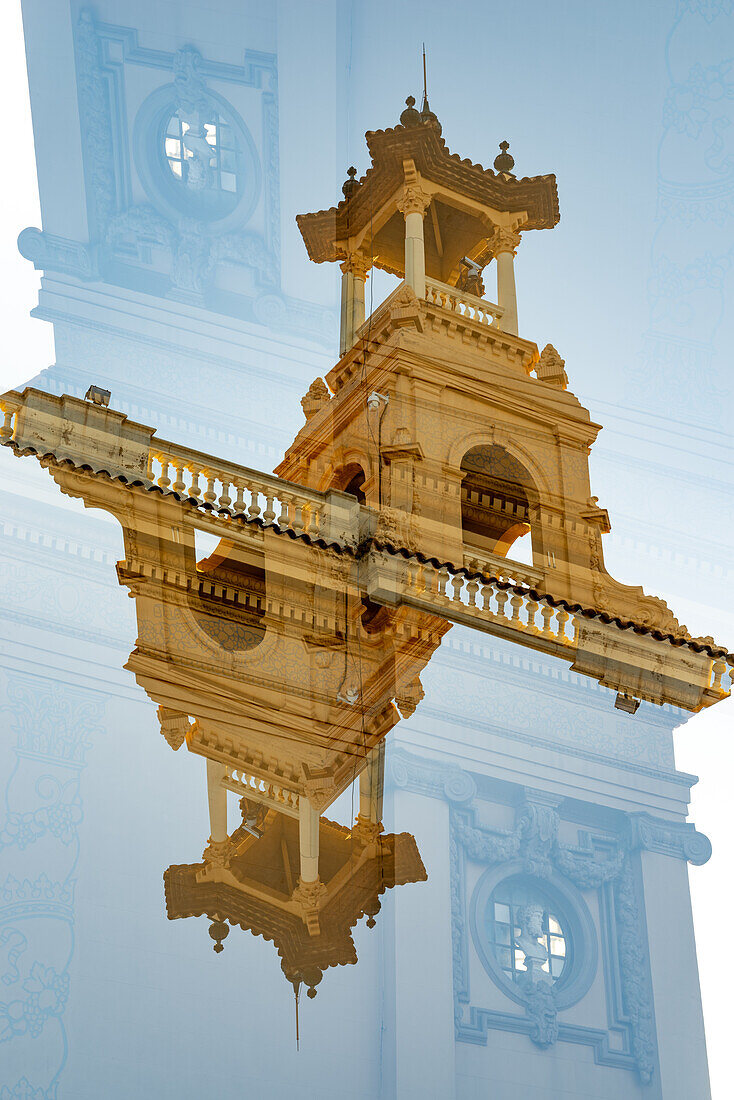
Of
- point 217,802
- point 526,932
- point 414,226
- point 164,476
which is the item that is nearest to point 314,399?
point 414,226

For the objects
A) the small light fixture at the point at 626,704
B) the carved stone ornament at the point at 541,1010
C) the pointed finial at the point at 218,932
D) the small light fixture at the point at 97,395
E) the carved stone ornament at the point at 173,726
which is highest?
the small light fixture at the point at 97,395

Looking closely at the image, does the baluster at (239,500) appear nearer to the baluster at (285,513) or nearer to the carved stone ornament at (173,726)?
the baluster at (285,513)

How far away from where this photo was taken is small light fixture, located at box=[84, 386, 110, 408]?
8.27 meters

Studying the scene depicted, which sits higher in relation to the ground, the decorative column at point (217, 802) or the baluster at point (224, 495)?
the baluster at point (224, 495)

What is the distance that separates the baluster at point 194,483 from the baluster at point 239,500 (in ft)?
0.66

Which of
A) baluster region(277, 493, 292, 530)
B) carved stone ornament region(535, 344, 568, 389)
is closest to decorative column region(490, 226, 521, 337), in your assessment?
carved stone ornament region(535, 344, 568, 389)

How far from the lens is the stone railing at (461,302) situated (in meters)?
10.4

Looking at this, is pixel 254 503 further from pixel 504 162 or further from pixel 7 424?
pixel 504 162

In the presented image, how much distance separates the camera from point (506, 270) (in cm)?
1082

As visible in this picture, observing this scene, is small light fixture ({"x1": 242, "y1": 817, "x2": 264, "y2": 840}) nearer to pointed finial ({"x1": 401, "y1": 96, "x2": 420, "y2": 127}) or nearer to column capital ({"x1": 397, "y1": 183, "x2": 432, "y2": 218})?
column capital ({"x1": 397, "y1": 183, "x2": 432, "y2": 218})

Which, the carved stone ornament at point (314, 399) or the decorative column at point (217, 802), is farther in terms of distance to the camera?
the carved stone ornament at point (314, 399)

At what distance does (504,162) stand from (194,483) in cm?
346

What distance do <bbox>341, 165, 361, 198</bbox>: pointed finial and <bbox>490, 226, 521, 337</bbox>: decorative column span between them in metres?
0.99

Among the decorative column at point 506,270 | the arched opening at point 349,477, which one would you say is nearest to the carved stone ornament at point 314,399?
the arched opening at point 349,477
